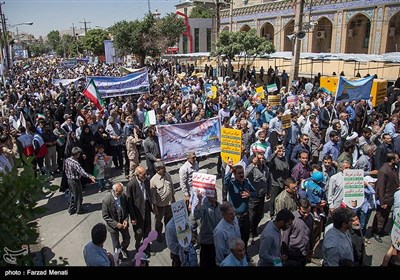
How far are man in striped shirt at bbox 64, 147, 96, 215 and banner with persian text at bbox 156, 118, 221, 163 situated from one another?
7.40 ft

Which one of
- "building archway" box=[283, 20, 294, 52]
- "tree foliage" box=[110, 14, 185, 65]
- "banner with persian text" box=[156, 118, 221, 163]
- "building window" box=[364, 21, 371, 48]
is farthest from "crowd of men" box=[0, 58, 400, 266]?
"building archway" box=[283, 20, 294, 52]

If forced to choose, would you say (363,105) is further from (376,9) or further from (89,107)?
(376,9)

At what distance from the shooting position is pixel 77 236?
680 centimetres

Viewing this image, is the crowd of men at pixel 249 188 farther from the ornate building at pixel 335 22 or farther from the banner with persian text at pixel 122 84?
the ornate building at pixel 335 22

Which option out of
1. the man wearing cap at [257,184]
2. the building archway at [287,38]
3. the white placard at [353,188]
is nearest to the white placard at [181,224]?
the man wearing cap at [257,184]

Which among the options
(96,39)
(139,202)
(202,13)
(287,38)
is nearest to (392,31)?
(287,38)

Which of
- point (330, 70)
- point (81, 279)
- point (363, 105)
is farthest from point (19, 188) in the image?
point (330, 70)

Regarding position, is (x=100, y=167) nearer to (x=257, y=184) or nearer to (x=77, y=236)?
(x=77, y=236)

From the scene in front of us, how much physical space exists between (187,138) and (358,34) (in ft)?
100

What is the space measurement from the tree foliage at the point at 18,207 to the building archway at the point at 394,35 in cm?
3306

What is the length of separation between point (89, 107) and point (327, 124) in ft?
29.1

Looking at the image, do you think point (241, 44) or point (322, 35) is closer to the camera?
point (241, 44)

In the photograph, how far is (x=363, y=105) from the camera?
12.7 m

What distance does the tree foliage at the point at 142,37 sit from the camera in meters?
38.7
